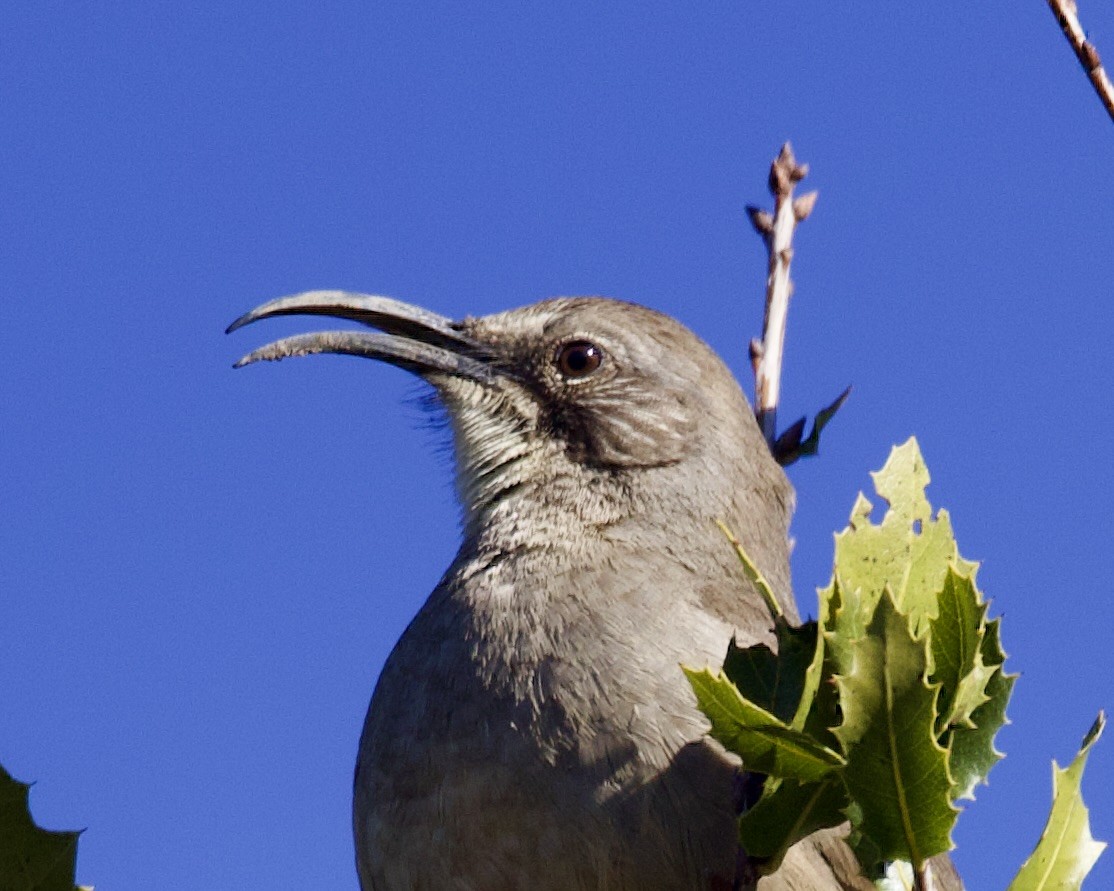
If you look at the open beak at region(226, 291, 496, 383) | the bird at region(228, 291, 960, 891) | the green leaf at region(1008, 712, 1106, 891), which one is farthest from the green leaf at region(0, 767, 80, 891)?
the open beak at region(226, 291, 496, 383)

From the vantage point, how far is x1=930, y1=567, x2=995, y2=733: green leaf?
2.81m

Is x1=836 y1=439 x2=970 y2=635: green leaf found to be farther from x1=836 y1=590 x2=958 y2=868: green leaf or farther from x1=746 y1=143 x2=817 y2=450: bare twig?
x1=746 y1=143 x2=817 y2=450: bare twig

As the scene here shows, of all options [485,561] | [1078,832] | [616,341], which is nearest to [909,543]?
[1078,832]

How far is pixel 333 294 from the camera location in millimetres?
5699

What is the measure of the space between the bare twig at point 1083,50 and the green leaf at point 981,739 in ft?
3.92

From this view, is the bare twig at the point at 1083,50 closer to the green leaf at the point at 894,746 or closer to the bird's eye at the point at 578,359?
the green leaf at the point at 894,746

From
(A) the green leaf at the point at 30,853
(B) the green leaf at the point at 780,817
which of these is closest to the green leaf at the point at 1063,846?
(B) the green leaf at the point at 780,817

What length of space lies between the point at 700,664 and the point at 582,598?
47 cm

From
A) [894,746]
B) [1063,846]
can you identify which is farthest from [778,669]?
[1063,846]

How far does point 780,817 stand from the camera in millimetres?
2916

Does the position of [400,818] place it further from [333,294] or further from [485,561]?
[333,294]

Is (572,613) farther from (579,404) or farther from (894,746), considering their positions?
(894,746)

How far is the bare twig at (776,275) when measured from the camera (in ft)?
16.4

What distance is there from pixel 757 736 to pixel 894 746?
0.25 m
